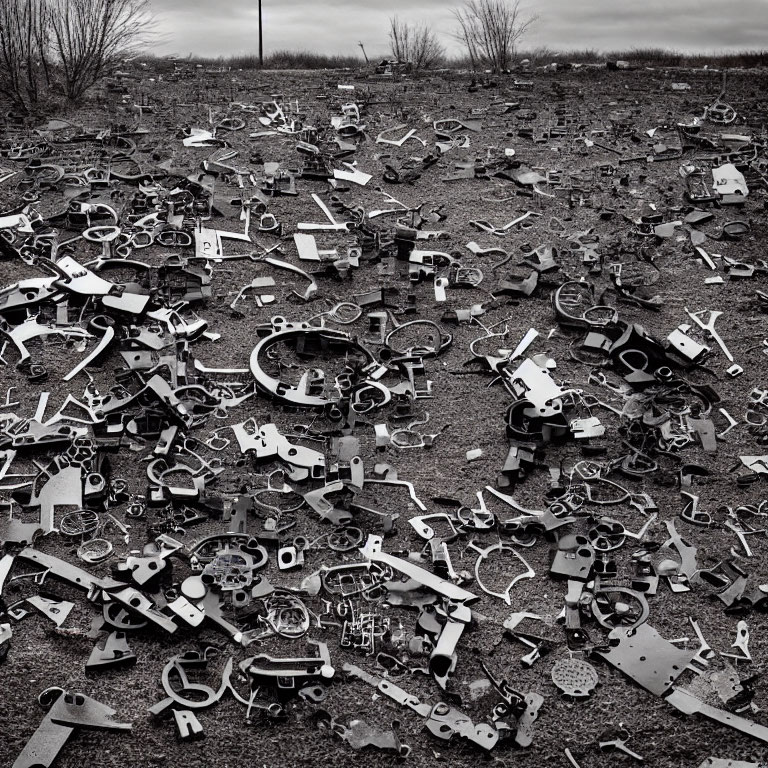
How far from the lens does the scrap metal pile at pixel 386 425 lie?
8594 mm

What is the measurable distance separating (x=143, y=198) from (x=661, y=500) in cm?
1083

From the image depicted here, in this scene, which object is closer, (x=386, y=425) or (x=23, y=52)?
(x=386, y=425)

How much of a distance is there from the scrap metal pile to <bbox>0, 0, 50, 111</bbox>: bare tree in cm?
288

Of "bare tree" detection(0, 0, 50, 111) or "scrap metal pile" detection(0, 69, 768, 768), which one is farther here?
"bare tree" detection(0, 0, 50, 111)

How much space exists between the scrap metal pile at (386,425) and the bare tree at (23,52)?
2883 mm

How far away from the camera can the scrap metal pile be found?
859 cm

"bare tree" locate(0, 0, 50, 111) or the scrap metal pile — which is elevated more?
"bare tree" locate(0, 0, 50, 111)

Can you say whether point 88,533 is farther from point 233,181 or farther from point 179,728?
point 233,181

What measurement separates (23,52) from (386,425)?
54.0 ft

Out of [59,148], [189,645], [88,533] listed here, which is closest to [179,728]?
[189,645]

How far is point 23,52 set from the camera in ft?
73.2

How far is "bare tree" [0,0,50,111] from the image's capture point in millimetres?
21375

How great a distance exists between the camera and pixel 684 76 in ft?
77.7

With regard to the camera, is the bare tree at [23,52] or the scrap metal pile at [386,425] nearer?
the scrap metal pile at [386,425]
